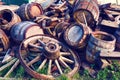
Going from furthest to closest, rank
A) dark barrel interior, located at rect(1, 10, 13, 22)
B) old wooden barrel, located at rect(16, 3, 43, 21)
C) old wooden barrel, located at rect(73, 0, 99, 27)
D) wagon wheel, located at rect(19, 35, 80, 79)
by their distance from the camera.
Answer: old wooden barrel, located at rect(16, 3, 43, 21)
dark barrel interior, located at rect(1, 10, 13, 22)
old wooden barrel, located at rect(73, 0, 99, 27)
wagon wheel, located at rect(19, 35, 80, 79)

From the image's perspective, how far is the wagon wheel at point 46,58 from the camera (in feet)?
23.8

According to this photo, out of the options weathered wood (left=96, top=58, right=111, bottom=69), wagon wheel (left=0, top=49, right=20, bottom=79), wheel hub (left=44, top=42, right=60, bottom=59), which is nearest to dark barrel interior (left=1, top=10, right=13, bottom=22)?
wagon wheel (left=0, top=49, right=20, bottom=79)

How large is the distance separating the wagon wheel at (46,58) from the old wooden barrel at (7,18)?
3.48 feet

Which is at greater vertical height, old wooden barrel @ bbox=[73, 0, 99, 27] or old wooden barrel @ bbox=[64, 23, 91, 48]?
old wooden barrel @ bbox=[73, 0, 99, 27]

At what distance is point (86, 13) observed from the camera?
866 cm

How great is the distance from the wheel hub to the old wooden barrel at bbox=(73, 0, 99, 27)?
5.29 feet

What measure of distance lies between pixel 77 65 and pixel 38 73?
46.3 inches

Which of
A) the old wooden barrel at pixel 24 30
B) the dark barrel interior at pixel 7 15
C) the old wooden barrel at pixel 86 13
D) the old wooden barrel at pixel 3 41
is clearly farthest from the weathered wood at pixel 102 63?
the dark barrel interior at pixel 7 15

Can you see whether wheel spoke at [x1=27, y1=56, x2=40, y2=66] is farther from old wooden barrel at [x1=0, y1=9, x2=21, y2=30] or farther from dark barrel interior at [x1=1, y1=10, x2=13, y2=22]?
dark barrel interior at [x1=1, y1=10, x2=13, y2=22]

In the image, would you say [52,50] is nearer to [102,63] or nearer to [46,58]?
[46,58]

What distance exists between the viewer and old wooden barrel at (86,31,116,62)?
746cm

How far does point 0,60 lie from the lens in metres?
8.03

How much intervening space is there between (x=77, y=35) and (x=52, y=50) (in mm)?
1032

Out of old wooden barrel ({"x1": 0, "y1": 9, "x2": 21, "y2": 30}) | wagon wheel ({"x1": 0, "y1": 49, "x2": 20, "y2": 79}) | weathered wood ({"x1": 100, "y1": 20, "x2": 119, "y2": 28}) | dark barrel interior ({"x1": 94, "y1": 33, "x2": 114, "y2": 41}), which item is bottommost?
wagon wheel ({"x1": 0, "y1": 49, "x2": 20, "y2": 79})
